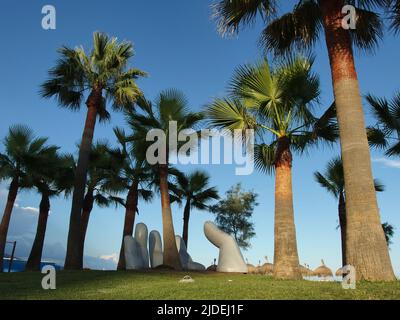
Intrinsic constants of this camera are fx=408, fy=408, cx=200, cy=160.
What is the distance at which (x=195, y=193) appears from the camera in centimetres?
2747

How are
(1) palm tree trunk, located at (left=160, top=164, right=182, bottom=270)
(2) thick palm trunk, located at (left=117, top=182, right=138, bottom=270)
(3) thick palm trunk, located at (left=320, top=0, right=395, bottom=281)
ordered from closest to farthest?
(3) thick palm trunk, located at (left=320, top=0, right=395, bottom=281)
(1) palm tree trunk, located at (left=160, top=164, right=182, bottom=270)
(2) thick palm trunk, located at (left=117, top=182, right=138, bottom=270)

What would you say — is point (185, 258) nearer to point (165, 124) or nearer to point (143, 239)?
point (143, 239)

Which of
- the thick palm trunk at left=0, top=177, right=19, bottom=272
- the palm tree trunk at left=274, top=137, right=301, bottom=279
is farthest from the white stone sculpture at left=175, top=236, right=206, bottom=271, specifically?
the palm tree trunk at left=274, top=137, right=301, bottom=279

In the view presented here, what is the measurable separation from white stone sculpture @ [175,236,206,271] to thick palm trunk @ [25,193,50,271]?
322 inches

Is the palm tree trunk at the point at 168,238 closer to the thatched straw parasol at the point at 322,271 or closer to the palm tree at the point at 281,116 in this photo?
the palm tree at the point at 281,116

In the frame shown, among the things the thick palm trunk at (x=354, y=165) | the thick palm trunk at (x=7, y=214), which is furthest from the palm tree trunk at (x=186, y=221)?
the thick palm trunk at (x=354, y=165)

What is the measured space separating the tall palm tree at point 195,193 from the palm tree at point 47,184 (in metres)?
7.08

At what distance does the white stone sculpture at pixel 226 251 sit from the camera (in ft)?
69.2

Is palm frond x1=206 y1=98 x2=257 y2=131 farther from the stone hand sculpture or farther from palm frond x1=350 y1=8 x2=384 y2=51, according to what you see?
the stone hand sculpture

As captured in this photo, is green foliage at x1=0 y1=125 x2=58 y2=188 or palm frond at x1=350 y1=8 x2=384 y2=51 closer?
palm frond at x1=350 y1=8 x2=384 y2=51

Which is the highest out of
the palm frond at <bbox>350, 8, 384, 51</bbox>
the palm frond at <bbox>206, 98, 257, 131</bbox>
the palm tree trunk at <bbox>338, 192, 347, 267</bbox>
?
the palm frond at <bbox>350, 8, 384, 51</bbox>

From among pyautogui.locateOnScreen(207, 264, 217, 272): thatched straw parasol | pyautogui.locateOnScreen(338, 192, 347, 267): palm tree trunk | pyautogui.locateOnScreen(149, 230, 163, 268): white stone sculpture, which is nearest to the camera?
pyautogui.locateOnScreen(338, 192, 347, 267): palm tree trunk

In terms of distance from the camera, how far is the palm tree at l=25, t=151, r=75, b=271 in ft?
75.8

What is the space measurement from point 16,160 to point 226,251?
12729mm
